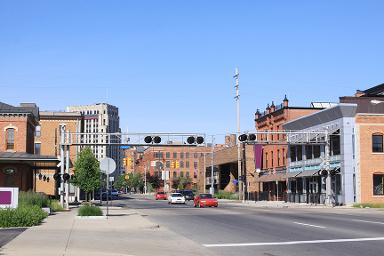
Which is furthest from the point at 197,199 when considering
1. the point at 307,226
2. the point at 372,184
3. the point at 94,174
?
the point at 307,226

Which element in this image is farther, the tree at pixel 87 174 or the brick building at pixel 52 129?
the brick building at pixel 52 129

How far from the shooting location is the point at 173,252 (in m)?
14.6

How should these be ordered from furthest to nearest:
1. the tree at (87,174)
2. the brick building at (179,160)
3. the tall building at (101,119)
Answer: the brick building at (179,160)
the tall building at (101,119)
the tree at (87,174)

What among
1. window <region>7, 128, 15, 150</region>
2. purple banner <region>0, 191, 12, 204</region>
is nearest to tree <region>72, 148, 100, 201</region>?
window <region>7, 128, 15, 150</region>

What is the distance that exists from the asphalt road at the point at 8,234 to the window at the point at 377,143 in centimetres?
3642

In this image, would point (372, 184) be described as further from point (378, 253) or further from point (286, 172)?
point (378, 253)

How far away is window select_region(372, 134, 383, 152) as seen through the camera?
49.5 meters

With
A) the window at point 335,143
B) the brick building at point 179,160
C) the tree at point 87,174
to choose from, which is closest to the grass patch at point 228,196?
the window at point 335,143

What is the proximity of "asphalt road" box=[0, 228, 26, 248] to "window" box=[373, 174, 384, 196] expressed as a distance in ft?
118

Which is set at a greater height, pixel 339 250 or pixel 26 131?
pixel 26 131

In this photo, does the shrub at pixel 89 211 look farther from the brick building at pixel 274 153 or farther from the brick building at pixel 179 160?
the brick building at pixel 179 160

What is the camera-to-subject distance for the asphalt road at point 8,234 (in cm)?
1577

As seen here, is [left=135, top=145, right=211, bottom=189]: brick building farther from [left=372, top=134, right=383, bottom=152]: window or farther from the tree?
[left=372, top=134, right=383, bottom=152]: window

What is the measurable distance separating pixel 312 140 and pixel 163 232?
35.9 metres
